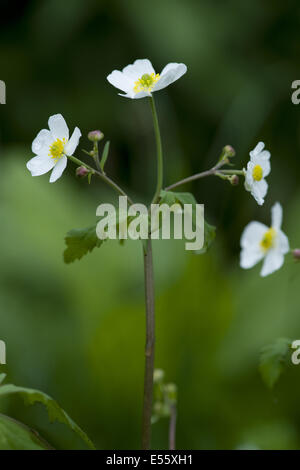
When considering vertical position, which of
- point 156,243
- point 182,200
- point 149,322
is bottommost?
point 149,322

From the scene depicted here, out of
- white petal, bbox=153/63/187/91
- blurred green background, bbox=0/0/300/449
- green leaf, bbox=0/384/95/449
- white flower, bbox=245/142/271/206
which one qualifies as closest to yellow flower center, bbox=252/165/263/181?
white flower, bbox=245/142/271/206

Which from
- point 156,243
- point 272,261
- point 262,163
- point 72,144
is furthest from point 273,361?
point 156,243

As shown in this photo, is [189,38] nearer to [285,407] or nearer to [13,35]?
[13,35]

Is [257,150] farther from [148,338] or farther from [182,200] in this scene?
[148,338]

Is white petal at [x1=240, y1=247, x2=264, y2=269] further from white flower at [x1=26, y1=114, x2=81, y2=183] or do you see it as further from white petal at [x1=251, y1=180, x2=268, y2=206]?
white flower at [x1=26, y1=114, x2=81, y2=183]

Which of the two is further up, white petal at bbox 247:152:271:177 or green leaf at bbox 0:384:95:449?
white petal at bbox 247:152:271:177

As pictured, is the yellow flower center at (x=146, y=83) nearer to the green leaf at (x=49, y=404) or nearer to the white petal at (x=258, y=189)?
the white petal at (x=258, y=189)
